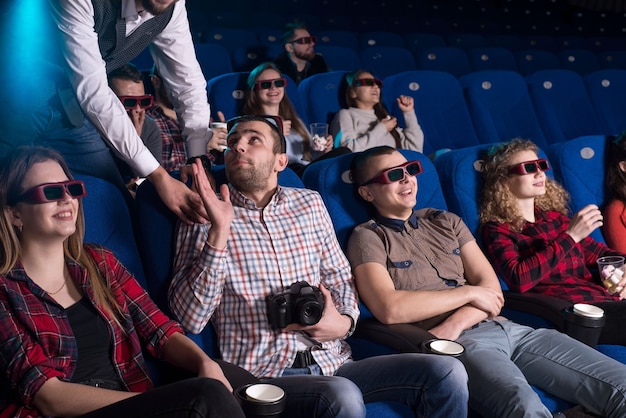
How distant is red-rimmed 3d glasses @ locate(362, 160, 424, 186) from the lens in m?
1.85

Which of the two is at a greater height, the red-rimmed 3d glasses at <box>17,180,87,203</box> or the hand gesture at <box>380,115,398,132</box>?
the hand gesture at <box>380,115,398,132</box>

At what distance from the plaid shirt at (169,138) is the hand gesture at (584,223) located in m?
1.42

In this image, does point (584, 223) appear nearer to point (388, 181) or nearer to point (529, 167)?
point (529, 167)

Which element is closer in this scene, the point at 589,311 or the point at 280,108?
the point at 589,311

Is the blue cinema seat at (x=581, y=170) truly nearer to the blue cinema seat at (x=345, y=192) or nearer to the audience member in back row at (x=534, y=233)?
the audience member in back row at (x=534, y=233)

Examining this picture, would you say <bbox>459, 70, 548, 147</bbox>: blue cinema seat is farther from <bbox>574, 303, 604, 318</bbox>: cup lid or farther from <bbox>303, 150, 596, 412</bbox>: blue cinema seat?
<bbox>574, 303, 604, 318</bbox>: cup lid

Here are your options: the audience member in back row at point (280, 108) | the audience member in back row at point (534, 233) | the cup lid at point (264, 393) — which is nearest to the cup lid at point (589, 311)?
the audience member in back row at point (534, 233)

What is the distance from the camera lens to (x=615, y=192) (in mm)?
2352

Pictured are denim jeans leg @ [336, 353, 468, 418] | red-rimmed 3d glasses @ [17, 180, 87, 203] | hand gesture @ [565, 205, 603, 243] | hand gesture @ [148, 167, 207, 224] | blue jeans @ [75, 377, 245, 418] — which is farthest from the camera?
hand gesture @ [565, 205, 603, 243]

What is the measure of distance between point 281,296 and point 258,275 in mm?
108

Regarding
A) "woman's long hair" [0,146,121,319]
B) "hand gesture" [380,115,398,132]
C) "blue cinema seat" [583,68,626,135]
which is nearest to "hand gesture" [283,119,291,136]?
"hand gesture" [380,115,398,132]

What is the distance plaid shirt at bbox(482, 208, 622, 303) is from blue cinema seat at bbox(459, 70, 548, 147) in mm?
1443

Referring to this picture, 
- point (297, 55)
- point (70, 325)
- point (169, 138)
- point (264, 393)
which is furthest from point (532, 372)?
point (297, 55)

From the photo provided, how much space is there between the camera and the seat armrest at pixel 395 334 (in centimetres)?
156
